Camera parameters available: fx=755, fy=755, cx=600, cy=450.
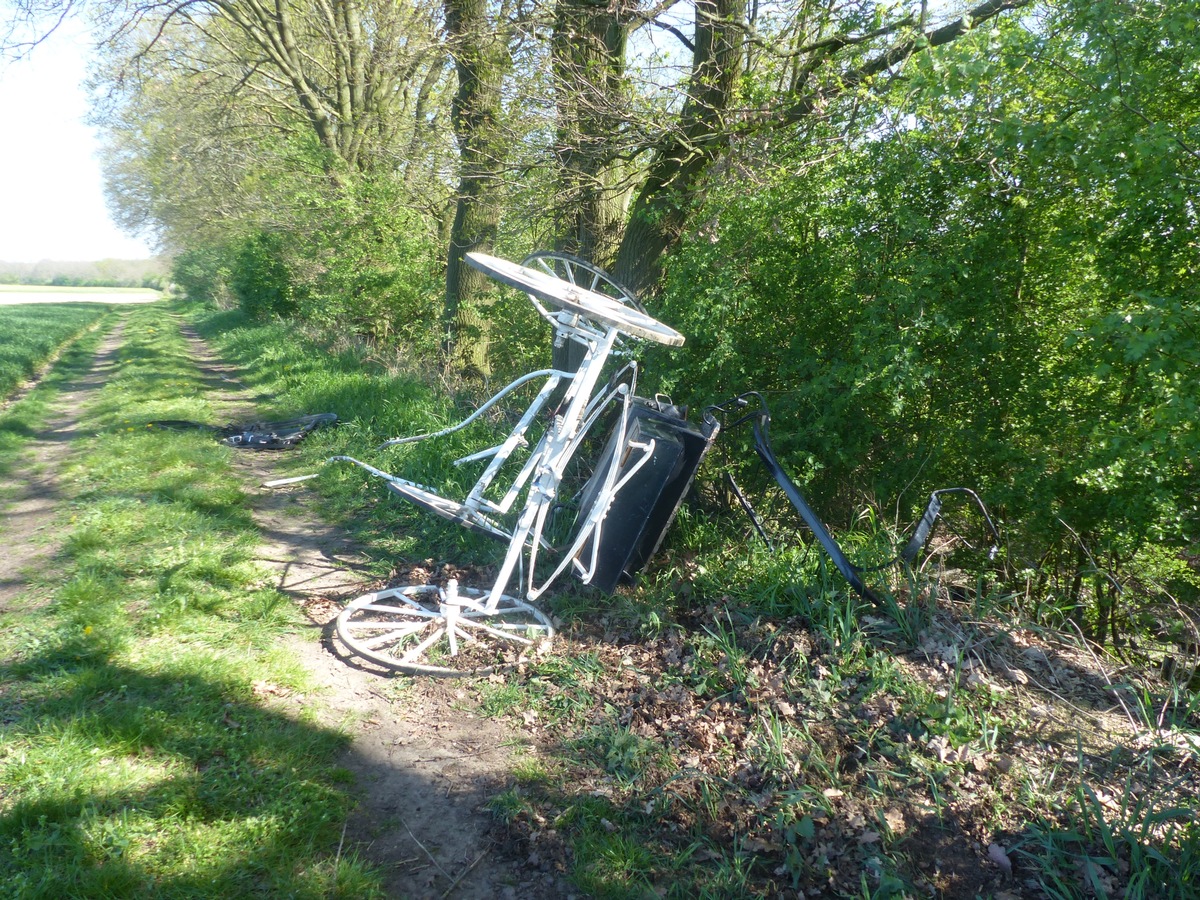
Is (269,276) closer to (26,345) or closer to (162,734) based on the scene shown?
(26,345)

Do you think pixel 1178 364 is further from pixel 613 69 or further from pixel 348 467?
pixel 348 467

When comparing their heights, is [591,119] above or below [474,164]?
above

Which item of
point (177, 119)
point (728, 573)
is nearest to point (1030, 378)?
point (728, 573)

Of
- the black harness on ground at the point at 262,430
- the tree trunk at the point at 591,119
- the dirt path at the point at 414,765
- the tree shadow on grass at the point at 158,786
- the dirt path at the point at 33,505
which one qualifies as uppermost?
the tree trunk at the point at 591,119

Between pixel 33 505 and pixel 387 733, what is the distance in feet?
14.2

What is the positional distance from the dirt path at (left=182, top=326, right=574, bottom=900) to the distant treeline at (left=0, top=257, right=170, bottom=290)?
289 ft

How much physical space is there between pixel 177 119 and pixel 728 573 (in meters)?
21.6

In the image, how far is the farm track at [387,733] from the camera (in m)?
2.72

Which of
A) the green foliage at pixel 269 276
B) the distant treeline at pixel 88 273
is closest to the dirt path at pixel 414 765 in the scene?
the green foliage at pixel 269 276

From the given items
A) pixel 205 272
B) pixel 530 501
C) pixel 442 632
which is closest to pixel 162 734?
pixel 442 632

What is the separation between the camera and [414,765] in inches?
128

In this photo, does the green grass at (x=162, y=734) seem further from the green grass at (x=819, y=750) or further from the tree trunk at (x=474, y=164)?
the tree trunk at (x=474, y=164)

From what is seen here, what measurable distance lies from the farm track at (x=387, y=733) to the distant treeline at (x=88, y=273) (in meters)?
86.4

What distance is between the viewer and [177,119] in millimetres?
19891
